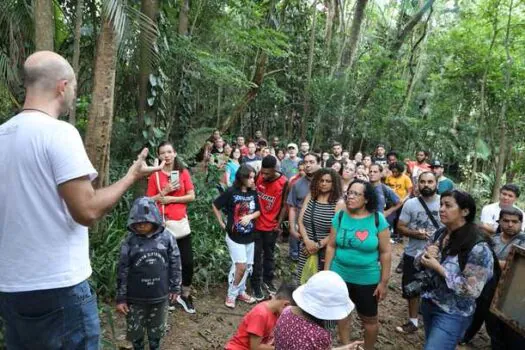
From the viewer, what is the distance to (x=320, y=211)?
176 inches

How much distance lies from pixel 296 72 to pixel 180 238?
1250cm

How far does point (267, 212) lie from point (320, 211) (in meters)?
0.96

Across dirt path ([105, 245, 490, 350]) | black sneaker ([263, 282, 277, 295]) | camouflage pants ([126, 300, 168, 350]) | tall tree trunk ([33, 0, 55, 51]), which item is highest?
tall tree trunk ([33, 0, 55, 51])

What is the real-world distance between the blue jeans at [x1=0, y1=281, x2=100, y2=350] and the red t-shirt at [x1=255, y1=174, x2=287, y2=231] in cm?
351

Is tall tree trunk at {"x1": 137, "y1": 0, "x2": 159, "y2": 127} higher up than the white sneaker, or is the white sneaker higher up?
tall tree trunk at {"x1": 137, "y1": 0, "x2": 159, "y2": 127}

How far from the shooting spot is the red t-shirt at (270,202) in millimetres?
5258

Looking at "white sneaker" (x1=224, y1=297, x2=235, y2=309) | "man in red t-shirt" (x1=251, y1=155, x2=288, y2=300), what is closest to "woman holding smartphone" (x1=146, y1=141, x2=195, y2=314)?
"white sneaker" (x1=224, y1=297, x2=235, y2=309)

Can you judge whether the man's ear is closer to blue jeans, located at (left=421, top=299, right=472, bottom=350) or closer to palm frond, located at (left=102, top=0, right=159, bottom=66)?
blue jeans, located at (left=421, top=299, right=472, bottom=350)

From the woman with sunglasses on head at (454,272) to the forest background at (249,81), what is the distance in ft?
10.5

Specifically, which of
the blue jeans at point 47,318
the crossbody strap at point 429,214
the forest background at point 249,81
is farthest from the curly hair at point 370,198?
the forest background at point 249,81

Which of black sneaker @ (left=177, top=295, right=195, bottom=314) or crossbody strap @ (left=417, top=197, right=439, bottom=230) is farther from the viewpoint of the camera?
black sneaker @ (left=177, top=295, right=195, bottom=314)

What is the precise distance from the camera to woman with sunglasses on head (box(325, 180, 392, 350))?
3732 mm

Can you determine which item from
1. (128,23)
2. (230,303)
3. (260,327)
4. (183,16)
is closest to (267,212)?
(230,303)

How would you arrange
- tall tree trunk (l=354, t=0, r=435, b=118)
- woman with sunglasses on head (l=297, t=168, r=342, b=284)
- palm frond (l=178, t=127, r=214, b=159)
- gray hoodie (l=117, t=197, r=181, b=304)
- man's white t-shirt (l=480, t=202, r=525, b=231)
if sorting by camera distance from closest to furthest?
gray hoodie (l=117, t=197, r=181, b=304), woman with sunglasses on head (l=297, t=168, r=342, b=284), man's white t-shirt (l=480, t=202, r=525, b=231), palm frond (l=178, t=127, r=214, b=159), tall tree trunk (l=354, t=0, r=435, b=118)
